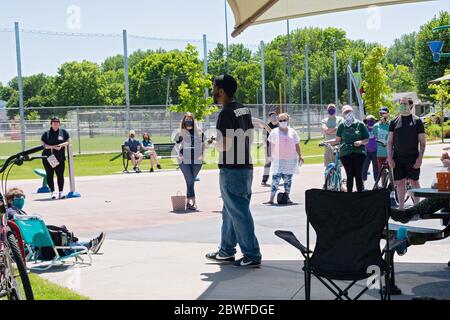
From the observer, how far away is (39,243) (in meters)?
7.70

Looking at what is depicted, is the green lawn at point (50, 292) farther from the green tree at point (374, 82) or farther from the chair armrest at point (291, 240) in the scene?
the green tree at point (374, 82)

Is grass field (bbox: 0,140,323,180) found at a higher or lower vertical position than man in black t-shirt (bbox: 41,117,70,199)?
lower

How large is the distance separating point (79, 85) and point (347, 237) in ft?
310

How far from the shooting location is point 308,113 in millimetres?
47594

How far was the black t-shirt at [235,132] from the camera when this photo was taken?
7.53 meters

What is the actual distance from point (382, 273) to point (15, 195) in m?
4.81

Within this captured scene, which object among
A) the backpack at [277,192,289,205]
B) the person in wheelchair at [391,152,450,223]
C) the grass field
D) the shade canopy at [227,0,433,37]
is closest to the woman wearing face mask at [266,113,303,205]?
the backpack at [277,192,289,205]

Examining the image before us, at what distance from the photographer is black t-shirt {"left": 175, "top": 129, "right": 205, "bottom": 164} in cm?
1320

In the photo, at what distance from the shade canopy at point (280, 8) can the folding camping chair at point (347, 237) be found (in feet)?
12.4

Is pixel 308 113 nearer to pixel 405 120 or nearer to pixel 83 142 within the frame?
pixel 83 142

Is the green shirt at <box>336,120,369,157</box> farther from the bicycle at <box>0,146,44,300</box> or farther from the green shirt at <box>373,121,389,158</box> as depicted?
the bicycle at <box>0,146,44,300</box>

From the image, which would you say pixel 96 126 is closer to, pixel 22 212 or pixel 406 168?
pixel 406 168

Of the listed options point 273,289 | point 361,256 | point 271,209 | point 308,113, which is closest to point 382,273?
point 361,256

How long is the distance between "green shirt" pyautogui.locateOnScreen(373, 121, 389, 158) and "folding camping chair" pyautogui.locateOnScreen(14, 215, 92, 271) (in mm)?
8653
